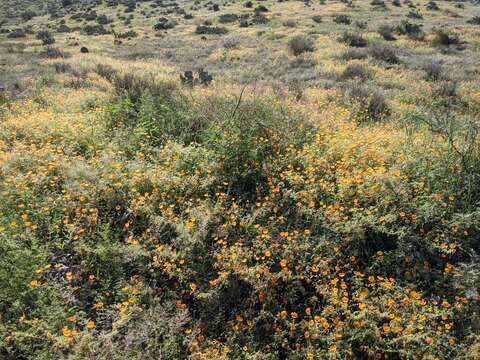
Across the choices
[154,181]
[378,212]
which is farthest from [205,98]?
[378,212]

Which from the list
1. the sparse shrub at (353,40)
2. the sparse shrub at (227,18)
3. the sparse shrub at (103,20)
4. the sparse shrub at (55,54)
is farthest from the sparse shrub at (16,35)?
the sparse shrub at (353,40)

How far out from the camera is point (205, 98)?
8781mm

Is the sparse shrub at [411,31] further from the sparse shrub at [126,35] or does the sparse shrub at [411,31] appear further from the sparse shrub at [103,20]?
the sparse shrub at [103,20]

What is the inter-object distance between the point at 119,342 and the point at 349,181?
11.9ft

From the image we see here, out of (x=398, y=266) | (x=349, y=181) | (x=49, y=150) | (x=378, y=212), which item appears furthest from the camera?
(x=49, y=150)

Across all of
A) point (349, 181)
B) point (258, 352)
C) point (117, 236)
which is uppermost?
point (349, 181)

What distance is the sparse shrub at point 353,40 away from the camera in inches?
862

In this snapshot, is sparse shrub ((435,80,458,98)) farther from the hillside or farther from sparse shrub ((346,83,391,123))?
the hillside

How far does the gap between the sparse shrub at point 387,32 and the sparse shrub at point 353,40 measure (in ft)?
7.04

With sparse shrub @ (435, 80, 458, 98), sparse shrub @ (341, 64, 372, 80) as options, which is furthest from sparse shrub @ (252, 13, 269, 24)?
sparse shrub @ (435, 80, 458, 98)

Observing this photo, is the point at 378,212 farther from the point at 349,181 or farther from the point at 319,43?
the point at 319,43

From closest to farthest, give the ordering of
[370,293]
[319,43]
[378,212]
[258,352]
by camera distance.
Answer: [258,352] → [370,293] → [378,212] → [319,43]

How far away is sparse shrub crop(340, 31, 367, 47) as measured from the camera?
71.8ft

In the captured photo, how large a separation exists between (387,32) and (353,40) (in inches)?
140
